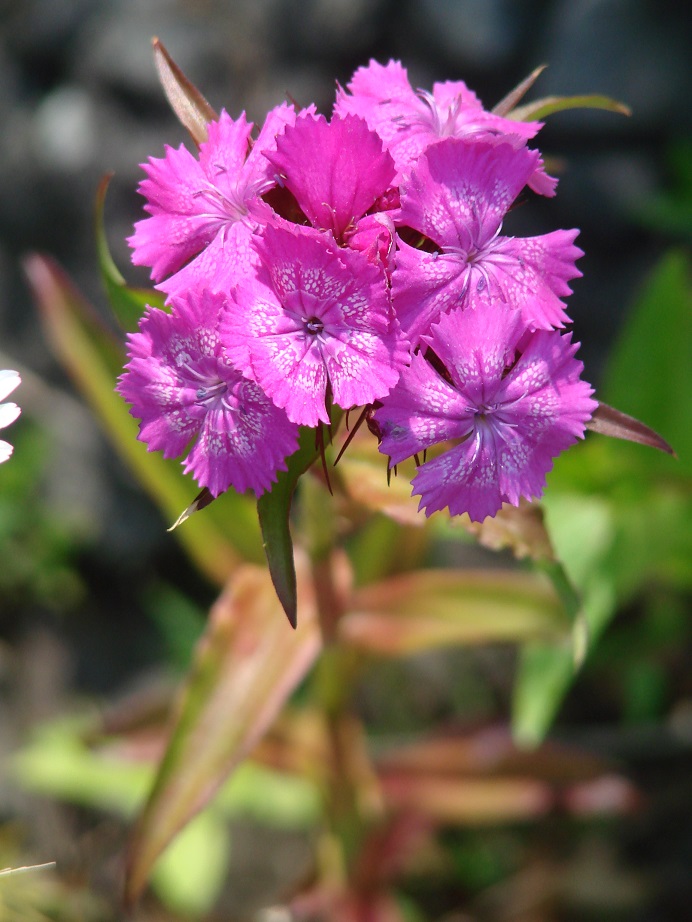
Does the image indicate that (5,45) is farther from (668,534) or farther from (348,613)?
(668,534)

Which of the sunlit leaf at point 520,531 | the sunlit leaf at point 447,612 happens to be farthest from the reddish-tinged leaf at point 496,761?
the sunlit leaf at point 520,531

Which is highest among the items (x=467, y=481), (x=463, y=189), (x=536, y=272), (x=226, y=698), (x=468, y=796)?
(x=463, y=189)

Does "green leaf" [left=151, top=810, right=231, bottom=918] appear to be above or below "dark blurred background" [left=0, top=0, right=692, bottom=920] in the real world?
below

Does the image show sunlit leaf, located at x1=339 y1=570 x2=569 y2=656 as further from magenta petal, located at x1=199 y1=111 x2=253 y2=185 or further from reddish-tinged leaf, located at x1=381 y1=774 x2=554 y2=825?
magenta petal, located at x1=199 y1=111 x2=253 y2=185

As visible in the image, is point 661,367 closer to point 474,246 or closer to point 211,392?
point 474,246

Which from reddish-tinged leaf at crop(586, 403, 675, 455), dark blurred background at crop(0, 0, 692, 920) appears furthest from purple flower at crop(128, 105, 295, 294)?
dark blurred background at crop(0, 0, 692, 920)

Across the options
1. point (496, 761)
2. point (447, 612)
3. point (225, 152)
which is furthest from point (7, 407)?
point (496, 761)
